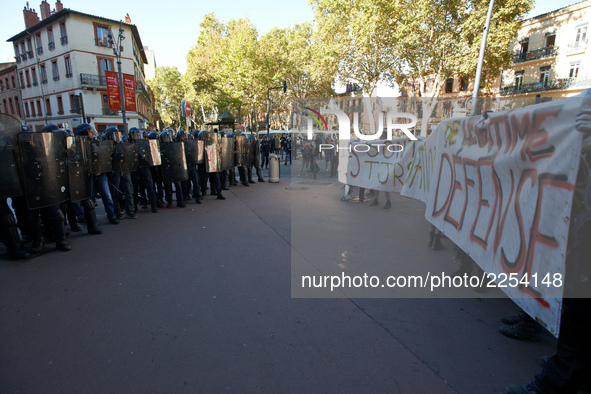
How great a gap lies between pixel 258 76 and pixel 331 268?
30735 millimetres

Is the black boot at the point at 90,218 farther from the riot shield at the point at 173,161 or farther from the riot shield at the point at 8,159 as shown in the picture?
the riot shield at the point at 173,161

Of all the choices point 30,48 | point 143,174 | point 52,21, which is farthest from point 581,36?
point 30,48

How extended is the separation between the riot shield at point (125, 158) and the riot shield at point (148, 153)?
0.59ft

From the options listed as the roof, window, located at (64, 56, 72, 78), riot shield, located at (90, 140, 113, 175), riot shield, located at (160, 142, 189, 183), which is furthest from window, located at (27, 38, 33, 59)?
riot shield, located at (90, 140, 113, 175)

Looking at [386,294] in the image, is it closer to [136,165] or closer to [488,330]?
[488,330]

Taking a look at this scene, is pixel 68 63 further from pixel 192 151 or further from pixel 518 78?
pixel 518 78

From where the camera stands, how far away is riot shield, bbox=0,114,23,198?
13.3 feet

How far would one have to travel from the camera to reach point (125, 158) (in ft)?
21.4

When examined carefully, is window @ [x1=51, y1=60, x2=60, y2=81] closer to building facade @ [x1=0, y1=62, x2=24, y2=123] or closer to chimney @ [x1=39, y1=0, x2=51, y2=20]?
chimney @ [x1=39, y1=0, x2=51, y2=20]

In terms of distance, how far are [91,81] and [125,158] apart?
36026 mm

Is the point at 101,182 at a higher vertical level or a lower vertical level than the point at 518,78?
lower

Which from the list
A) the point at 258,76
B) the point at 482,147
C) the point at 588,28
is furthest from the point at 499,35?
the point at 482,147

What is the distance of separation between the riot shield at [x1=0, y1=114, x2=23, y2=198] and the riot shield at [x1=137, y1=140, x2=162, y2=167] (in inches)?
107

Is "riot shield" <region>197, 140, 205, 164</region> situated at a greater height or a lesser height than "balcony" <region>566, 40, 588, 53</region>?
lesser
